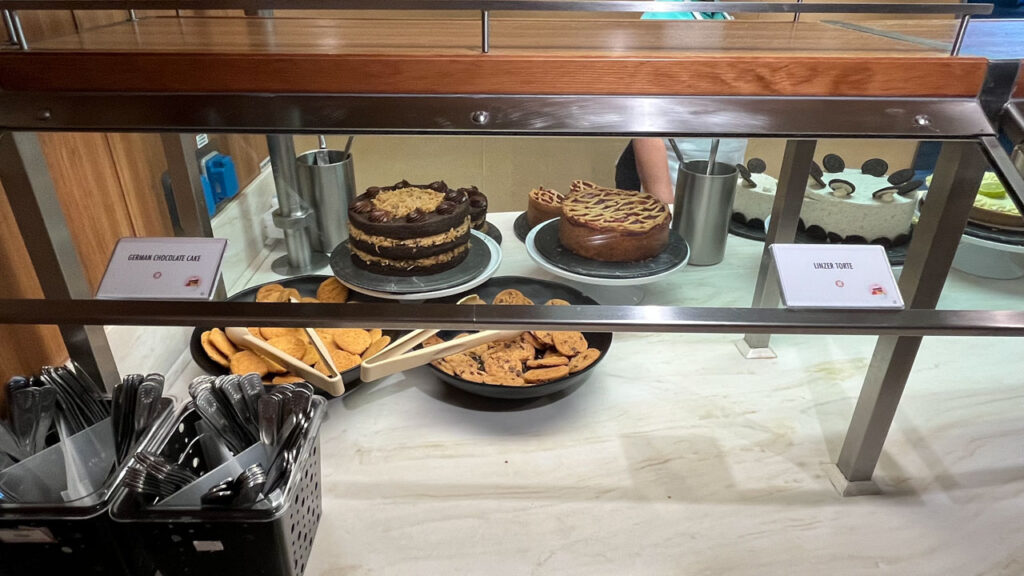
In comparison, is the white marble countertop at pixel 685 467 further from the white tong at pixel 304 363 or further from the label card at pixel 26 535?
the label card at pixel 26 535

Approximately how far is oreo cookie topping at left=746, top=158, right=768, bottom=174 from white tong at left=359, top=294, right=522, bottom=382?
48 centimetres

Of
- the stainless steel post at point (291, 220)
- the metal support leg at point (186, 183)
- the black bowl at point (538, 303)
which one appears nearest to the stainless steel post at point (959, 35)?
the black bowl at point (538, 303)

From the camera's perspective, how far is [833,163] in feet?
3.32

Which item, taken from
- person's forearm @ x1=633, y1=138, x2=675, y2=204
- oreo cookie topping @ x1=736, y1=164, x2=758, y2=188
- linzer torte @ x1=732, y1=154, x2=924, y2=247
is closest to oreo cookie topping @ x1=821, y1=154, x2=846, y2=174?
linzer torte @ x1=732, y1=154, x2=924, y2=247

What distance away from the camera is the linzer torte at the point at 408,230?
33.3 inches

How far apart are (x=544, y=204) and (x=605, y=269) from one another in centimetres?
15

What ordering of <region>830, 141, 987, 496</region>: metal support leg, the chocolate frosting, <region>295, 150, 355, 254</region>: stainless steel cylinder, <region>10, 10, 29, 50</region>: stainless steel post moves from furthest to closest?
<region>295, 150, 355, 254</region>: stainless steel cylinder → the chocolate frosting → <region>830, 141, 987, 496</region>: metal support leg → <region>10, 10, 29, 50</region>: stainless steel post

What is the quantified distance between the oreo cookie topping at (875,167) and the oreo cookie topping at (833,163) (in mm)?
32

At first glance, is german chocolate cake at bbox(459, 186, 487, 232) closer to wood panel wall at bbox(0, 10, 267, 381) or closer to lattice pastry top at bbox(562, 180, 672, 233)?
lattice pastry top at bbox(562, 180, 672, 233)

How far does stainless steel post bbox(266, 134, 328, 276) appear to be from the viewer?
0.99 m

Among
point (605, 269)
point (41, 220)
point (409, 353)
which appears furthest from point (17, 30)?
point (605, 269)

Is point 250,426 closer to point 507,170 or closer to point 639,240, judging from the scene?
point 507,170

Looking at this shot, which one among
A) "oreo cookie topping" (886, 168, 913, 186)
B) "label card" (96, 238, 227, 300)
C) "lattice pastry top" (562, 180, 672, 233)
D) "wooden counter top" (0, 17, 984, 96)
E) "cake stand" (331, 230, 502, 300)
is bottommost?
"cake stand" (331, 230, 502, 300)

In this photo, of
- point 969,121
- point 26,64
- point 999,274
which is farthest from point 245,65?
point 999,274
